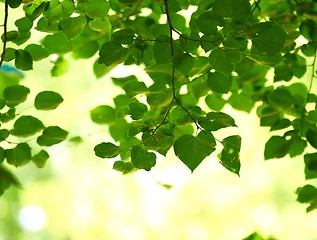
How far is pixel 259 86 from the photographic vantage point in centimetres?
114

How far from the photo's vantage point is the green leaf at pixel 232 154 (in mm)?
774

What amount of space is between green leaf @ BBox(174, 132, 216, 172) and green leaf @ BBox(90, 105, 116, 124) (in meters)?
0.31

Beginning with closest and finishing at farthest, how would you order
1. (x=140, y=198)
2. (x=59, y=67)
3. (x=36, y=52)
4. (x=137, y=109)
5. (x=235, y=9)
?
1. (x=235, y=9)
2. (x=137, y=109)
3. (x=36, y=52)
4. (x=59, y=67)
5. (x=140, y=198)

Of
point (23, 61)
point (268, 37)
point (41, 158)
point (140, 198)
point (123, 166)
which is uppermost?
point (268, 37)

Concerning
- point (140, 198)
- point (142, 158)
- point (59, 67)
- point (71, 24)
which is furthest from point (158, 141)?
point (140, 198)

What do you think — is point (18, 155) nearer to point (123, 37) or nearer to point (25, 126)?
point (25, 126)

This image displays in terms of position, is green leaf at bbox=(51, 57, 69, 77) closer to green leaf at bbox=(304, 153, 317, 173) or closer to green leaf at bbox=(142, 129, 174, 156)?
green leaf at bbox=(142, 129, 174, 156)

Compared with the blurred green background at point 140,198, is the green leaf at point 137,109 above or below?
above

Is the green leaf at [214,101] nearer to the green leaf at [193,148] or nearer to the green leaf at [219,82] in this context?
the green leaf at [219,82]

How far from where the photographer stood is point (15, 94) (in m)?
0.89

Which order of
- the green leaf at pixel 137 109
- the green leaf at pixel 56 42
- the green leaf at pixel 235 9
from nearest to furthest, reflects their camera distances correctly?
the green leaf at pixel 235 9
the green leaf at pixel 137 109
the green leaf at pixel 56 42

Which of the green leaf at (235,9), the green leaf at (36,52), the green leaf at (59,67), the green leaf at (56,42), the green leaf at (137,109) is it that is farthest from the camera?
the green leaf at (59,67)

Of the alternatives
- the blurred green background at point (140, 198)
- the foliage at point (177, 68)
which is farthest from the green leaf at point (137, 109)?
the blurred green background at point (140, 198)

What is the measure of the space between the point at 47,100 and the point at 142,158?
0.24 meters
